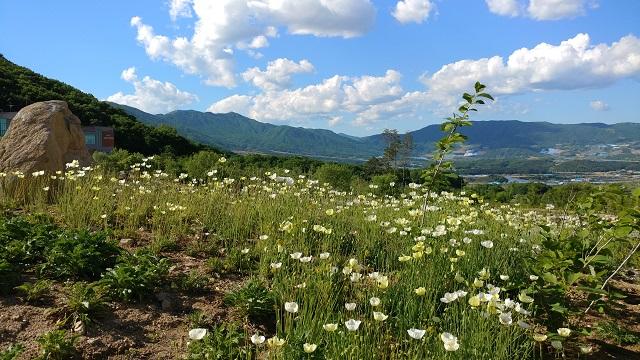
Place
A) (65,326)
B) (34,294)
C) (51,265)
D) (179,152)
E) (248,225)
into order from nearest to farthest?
1. (65,326)
2. (34,294)
3. (51,265)
4. (248,225)
5. (179,152)

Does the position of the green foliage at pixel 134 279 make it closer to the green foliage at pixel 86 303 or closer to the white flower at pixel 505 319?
the green foliage at pixel 86 303

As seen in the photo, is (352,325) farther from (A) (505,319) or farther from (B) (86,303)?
(B) (86,303)

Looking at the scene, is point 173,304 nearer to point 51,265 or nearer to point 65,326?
point 65,326

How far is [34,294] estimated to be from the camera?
14.1ft

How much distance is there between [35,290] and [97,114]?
6709 centimetres

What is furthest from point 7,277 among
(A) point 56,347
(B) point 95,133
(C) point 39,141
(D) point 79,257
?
(B) point 95,133

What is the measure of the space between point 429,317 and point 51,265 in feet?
12.4

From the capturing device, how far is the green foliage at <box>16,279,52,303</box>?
4.30 m

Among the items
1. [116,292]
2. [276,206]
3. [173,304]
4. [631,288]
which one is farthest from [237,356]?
[631,288]

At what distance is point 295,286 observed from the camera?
13.8 feet

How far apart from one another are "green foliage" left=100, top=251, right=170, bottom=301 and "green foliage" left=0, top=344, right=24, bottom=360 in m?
0.97

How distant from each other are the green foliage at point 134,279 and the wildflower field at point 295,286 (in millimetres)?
16

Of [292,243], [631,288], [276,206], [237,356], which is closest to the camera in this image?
[237,356]

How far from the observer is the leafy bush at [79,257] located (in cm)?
475
